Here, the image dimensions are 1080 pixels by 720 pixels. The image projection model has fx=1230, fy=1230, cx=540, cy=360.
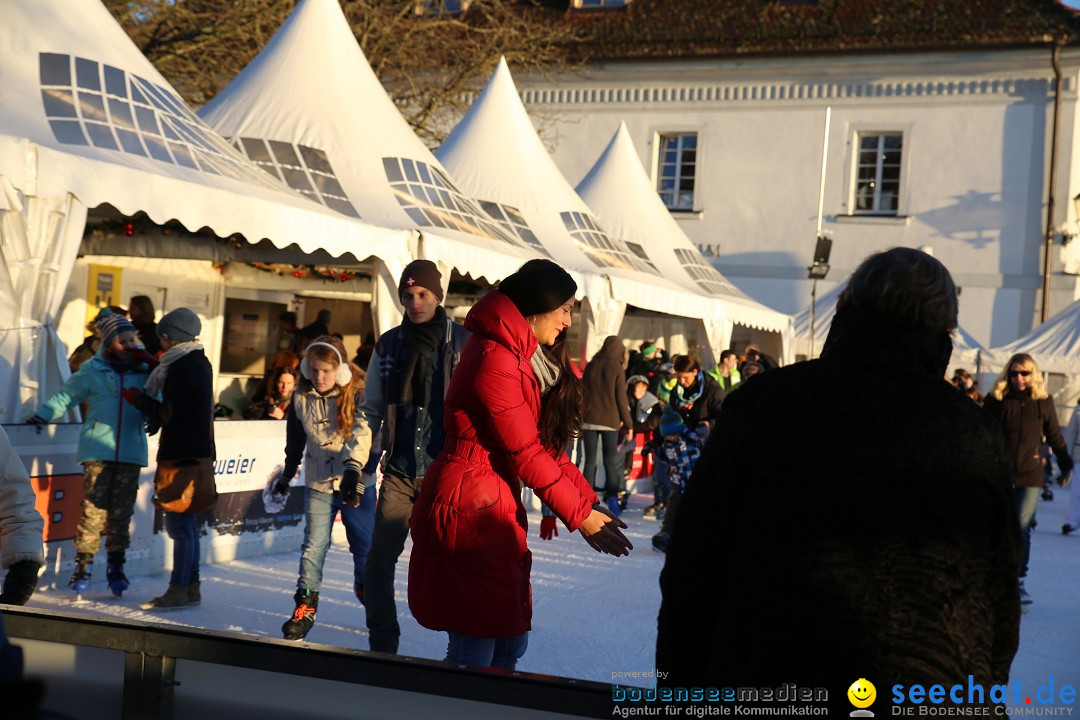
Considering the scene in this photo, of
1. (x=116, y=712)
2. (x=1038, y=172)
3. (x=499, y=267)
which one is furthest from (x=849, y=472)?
(x=1038, y=172)

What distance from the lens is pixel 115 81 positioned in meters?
9.88

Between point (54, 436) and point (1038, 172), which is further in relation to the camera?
point (1038, 172)

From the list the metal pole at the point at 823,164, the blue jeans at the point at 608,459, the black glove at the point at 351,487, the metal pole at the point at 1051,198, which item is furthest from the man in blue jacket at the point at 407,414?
the metal pole at the point at 1051,198

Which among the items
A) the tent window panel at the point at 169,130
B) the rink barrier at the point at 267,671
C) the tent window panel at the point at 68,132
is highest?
the tent window panel at the point at 169,130

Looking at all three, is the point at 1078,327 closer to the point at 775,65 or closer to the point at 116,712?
the point at 775,65

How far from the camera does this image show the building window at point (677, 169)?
27.6 meters

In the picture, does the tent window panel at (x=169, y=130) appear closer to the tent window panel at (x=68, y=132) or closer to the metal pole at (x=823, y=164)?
the tent window panel at (x=68, y=132)

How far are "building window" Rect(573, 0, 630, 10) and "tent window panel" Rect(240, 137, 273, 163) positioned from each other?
59.4ft

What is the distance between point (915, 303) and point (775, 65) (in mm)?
25720

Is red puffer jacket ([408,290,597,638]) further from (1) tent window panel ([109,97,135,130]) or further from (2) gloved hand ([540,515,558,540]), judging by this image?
(1) tent window panel ([109,97,135,130])

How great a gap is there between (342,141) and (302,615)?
292 inches

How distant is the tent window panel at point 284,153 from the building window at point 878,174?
1685cm

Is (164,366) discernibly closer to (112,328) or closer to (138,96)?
(112,328)

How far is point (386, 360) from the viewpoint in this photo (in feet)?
17.0
